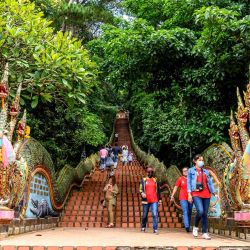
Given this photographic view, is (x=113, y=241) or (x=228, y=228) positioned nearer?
(x=113, y=241)

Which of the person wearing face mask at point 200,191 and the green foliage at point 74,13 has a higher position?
the green foliage at point 74,13

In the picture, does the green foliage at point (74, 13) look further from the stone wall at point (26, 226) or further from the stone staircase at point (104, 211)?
the stone wall at point (26, 226)

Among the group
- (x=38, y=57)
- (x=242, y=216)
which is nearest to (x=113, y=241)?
(x=242, y=216)

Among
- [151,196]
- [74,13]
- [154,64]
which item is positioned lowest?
[151,196]

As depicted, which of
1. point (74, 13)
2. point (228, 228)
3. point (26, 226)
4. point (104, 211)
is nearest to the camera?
point (228, 228)

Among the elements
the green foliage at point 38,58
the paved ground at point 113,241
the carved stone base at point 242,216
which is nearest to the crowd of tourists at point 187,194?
the paved ground at point 113,241

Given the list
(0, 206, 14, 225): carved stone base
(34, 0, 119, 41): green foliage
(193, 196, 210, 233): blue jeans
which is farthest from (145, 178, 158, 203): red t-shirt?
(34, 0, 119, 41): green foliage

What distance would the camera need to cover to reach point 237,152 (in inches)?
274

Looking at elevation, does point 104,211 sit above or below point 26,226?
above

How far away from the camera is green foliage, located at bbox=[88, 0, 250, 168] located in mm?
8795

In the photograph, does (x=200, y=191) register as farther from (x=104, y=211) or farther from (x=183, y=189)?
(x=104, y=211)

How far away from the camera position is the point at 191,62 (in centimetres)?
1137

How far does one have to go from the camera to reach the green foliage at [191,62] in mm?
8795

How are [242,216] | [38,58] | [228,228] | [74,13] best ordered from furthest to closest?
[74,13] → [38,58] → [228,228] → [242,216]
